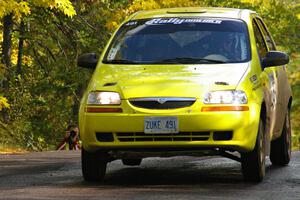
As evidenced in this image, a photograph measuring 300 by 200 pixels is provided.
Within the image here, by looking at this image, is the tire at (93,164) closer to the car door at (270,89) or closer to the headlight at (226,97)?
the headlight at (226,97)

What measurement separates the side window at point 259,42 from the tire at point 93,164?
7.06 feet

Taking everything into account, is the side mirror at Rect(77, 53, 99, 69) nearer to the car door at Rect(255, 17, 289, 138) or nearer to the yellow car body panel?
the yellow car body panel

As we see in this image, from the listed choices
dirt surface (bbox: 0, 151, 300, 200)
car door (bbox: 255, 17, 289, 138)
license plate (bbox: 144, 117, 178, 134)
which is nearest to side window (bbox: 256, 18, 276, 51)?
car door (bbox: 255, 17, 289, 138)

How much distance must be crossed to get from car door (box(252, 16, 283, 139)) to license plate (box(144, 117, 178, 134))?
1.44 meters

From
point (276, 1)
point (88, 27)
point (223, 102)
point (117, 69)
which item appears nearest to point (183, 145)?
point (223, 102)

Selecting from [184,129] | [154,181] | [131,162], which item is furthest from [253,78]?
[131,162]

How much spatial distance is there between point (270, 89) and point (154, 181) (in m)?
1.71

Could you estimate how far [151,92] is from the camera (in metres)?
9.48

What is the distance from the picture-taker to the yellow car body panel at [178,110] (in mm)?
9367

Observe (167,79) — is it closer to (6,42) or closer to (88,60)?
(88,60)

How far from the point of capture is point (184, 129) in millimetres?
9336

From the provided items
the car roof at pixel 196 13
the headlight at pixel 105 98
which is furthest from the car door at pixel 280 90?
the headlight at pixel 105 98

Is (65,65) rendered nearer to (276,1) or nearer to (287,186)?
(276,1)

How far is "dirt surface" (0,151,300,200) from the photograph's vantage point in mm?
8844
